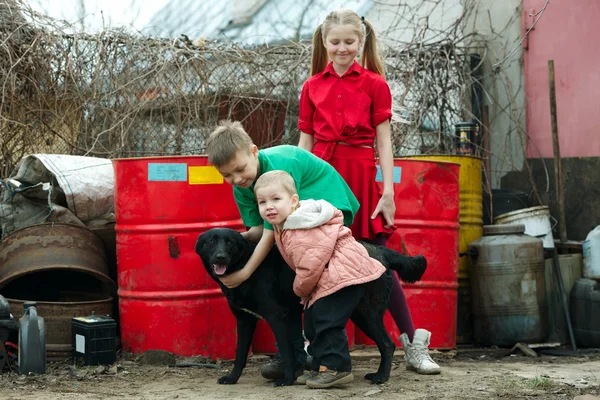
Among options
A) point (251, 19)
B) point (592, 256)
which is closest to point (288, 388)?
point (592, 256)

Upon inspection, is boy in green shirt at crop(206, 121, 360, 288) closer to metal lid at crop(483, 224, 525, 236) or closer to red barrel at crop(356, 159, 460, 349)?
red barrel at crop(356, 159, 460, 349)

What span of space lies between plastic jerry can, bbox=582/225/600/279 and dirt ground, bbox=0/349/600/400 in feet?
3.12

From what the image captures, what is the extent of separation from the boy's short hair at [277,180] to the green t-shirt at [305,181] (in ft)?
0.39

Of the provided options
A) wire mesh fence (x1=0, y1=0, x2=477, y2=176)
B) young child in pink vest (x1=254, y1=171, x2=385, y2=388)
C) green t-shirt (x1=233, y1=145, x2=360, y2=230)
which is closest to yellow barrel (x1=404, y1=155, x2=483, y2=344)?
wire mesh fence (x1=0, y1=0, x2=477, y2=176)

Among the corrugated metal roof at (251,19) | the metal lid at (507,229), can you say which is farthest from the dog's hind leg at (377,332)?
the corrugated metal roof at (251,19)

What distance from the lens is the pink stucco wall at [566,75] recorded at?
18.9 ft

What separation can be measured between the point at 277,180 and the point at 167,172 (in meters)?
1.04

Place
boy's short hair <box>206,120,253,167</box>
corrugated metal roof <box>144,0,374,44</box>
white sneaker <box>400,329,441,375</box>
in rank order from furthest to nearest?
corrugated metal roof <box>144,0,374,44</box>, white sneaker <box>400,329,441,375</box>, boy's short hair <box>206,120,253,167</box>

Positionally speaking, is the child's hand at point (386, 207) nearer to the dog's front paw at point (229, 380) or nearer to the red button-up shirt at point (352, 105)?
the red button-up shirt at point (352, 105)

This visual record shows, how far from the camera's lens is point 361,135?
3.75 meters

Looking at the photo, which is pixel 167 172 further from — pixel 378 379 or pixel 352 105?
pixel 378 379

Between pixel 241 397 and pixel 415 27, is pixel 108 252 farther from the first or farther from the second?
pixel 415 27

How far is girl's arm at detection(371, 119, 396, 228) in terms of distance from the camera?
3672 mm

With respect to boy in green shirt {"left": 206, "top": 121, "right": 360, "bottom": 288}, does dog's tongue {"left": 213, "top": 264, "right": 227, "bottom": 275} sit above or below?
below
